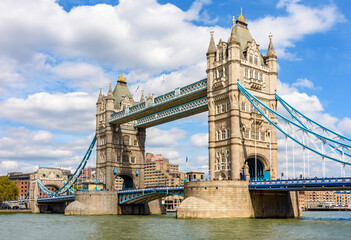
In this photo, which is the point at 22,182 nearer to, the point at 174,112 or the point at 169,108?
the point at 169,108

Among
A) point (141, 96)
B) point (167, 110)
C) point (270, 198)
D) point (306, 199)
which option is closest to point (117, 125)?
point (141, 96)

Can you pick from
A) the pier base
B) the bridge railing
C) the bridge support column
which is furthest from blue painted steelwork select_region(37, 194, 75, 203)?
the bridge support column

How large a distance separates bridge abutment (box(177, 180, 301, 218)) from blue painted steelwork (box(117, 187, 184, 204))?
8.47m

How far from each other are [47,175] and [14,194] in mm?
15093

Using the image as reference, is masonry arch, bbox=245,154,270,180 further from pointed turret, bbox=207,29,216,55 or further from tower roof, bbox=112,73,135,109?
tower roof, bbox=112,73,135,109

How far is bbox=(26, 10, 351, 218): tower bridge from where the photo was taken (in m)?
56.7

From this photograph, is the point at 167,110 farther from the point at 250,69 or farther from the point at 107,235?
the point at 107,235

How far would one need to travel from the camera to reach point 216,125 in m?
67.9

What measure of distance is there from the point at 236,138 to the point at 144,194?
22.7 meters

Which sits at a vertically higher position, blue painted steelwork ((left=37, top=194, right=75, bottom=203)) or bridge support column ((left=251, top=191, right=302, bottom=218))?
bridge support column ((left=251, top=191, right=302, bottom=218))

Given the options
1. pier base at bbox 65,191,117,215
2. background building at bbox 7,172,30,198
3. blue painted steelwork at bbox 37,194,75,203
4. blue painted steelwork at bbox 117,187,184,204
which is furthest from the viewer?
background building at bbox 7,172,30,198

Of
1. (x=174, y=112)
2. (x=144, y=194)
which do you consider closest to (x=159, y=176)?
(x=144, y=194)

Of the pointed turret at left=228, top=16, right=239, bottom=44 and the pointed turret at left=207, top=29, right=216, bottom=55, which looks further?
the pointed turret at left=207, top=29, right=216, bottom=55

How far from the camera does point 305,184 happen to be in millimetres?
52031
